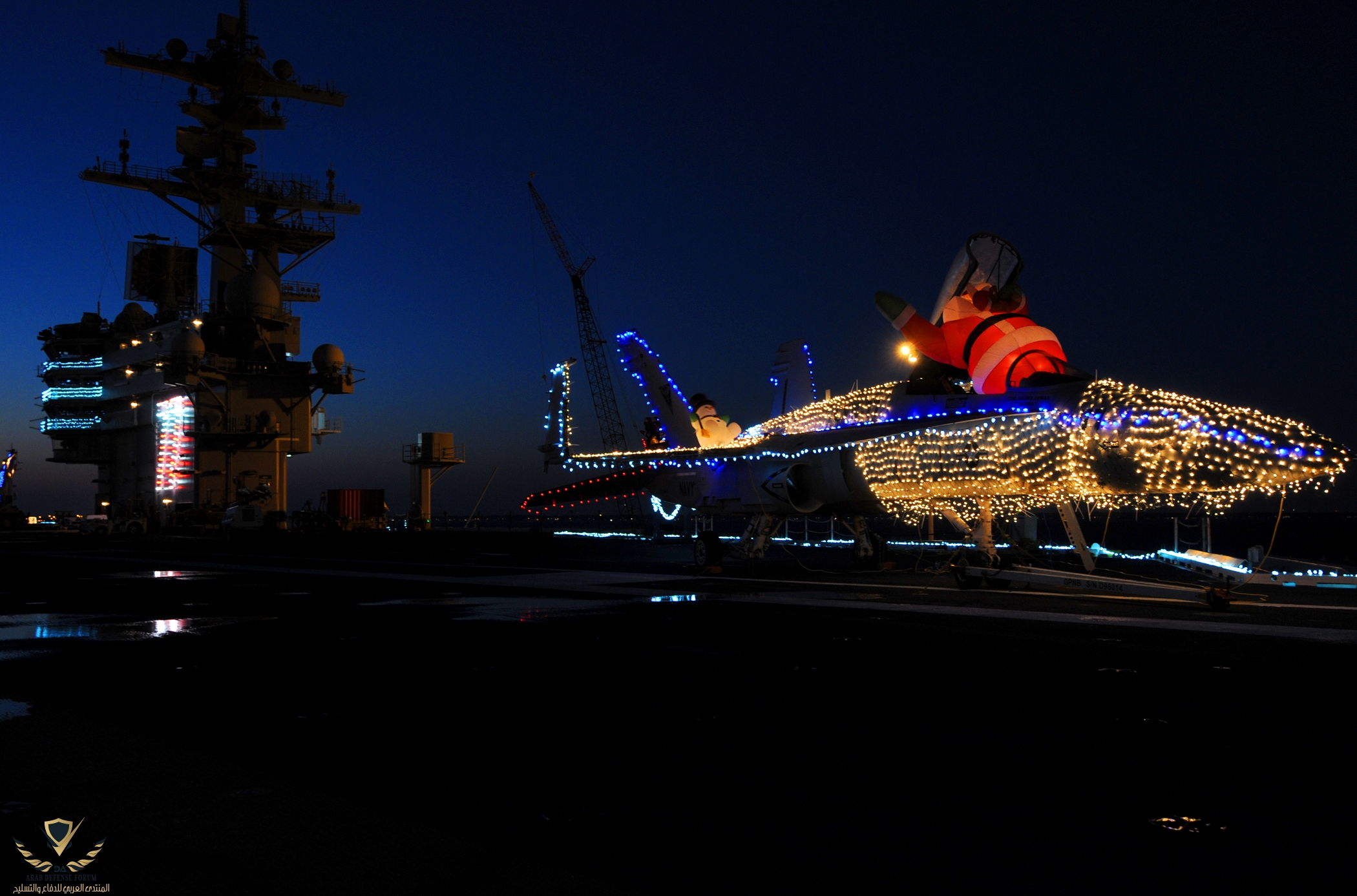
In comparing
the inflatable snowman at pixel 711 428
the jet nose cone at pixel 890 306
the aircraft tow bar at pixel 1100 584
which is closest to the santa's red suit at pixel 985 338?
the jet nose cone at pixel 890 306

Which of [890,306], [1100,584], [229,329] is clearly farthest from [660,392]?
[229,329]

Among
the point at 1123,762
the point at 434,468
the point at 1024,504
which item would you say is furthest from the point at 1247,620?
the point at 434,468

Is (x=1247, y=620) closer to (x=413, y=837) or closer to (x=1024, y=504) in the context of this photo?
(x=1024, y=504)

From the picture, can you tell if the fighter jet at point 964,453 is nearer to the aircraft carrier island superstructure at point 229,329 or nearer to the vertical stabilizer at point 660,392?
the vertical stabilizer at point 660,392

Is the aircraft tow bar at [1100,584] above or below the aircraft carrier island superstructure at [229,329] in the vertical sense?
below

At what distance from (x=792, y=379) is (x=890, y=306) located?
732 cm

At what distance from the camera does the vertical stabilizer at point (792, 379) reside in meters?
20.9

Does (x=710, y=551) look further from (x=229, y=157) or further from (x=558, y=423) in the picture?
(x=229, y=157)

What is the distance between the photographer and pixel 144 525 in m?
47.8

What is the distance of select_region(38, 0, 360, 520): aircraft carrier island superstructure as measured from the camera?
4816 centimetres

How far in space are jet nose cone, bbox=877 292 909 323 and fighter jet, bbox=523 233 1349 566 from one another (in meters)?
0.03

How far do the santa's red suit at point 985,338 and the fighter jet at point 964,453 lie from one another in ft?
0.20

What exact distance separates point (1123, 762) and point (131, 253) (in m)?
66.8

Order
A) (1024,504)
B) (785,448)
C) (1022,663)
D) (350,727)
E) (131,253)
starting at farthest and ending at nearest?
(131,253)
(785,448)
(1024,504)
(1022,663)
(350,727)
